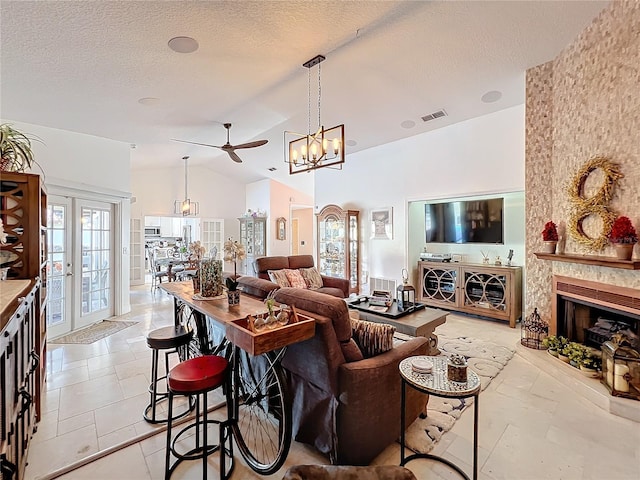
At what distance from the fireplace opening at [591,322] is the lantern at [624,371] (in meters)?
0.17

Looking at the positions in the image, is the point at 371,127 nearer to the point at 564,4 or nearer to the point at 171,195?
the point at 564,4

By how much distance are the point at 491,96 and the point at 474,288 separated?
2.93 meters

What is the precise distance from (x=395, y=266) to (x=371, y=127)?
106 inches

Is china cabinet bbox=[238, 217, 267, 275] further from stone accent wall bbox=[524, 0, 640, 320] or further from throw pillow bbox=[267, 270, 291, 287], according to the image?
stone accent wall bbox=[524, 0, 640, 320]

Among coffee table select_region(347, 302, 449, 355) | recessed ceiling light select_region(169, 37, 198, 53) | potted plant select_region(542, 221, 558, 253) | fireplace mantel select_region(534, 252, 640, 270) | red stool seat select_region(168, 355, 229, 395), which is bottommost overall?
coffee table select_region(347, 302, 449, 355)

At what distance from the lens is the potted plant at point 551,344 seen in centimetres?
324

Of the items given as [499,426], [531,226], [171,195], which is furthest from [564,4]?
[171,195]

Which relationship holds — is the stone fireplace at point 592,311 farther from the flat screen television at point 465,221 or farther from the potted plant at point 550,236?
the flat screen television at point 465,221

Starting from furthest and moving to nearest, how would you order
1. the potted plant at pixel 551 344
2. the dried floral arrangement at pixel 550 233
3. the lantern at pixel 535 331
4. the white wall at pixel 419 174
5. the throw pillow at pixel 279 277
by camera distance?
1. the throw pillow at pixel 279 277
2. the white wall at pixel 419 174
3. the lantern at pixel 535 331
4. the dried floral arrangement at pixel 550 233
5. the potted plant at pixel 551 344

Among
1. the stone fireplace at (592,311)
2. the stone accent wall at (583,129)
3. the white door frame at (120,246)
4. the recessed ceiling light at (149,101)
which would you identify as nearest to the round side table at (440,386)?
the stone fireplace at (592,311)

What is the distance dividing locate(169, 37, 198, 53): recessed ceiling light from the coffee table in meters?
3.25

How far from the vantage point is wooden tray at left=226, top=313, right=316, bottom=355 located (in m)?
1.47

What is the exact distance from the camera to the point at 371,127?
5.27 m

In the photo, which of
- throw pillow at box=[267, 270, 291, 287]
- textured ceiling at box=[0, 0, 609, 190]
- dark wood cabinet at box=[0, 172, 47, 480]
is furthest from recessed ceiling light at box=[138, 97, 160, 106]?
throw pillow at box=[267, 270, 291, 287]
